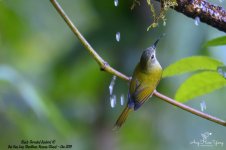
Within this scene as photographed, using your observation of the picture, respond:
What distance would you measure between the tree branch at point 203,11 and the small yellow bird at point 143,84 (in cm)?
43

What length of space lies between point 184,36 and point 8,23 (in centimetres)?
103

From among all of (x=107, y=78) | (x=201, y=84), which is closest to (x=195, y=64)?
(x=201, y=84)

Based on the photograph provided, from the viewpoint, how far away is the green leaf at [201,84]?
1.63m

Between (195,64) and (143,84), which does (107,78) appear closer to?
(143,84)

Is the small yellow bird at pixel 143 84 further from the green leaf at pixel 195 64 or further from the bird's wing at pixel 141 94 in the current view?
the green leaf at pixel 195 64

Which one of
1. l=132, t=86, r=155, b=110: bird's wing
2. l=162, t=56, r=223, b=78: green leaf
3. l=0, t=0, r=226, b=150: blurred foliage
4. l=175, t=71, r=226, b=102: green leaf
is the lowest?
l=0, t=0, r=226, b=150: blurred foliage

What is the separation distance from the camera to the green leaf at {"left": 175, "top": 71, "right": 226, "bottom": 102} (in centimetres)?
163

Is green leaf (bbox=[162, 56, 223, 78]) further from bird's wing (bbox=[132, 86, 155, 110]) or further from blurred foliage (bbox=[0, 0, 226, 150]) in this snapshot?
blurred foliage (bbox=[0, 0, 226, 150])

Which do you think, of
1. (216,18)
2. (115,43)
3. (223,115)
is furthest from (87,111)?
(216,18)

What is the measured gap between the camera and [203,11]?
5.16 ft

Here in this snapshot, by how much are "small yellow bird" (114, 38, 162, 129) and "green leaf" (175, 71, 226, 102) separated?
0.29m

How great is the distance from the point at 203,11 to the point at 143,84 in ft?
1.75

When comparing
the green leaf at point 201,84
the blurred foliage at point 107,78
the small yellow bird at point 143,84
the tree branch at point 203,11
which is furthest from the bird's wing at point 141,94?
the blurred foliage at point 107,78

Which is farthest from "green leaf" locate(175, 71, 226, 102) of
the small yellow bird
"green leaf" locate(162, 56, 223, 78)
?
the small yellow bird
